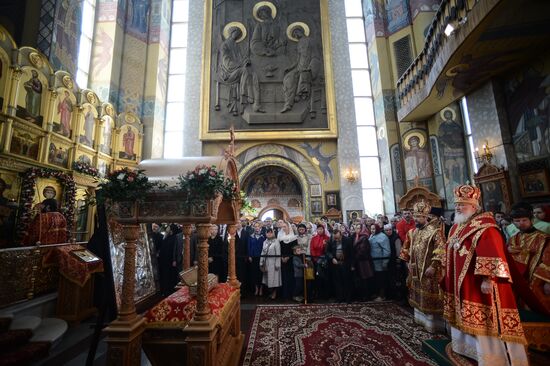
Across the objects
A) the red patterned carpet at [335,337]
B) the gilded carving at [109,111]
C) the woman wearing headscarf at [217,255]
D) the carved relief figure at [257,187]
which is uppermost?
the gilded carving at [109,111]

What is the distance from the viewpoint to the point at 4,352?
300 cm

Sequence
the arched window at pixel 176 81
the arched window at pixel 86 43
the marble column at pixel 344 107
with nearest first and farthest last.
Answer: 1. the arched window at pixel 86 43
2. the marble column at pixel 344 107
3. the arched window at pixel 176 81

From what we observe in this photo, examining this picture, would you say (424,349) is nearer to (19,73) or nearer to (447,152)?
(447,152)

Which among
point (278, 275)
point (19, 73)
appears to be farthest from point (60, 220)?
point (278, 275)

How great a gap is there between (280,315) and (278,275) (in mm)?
1266

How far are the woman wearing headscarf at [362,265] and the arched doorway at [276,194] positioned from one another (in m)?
7.95

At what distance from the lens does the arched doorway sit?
1373cm

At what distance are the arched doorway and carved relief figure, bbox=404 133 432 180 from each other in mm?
5421

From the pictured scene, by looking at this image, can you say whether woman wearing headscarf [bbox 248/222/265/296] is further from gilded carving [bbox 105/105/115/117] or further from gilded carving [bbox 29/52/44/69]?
gilded carving [bbox 105/105/115/117]

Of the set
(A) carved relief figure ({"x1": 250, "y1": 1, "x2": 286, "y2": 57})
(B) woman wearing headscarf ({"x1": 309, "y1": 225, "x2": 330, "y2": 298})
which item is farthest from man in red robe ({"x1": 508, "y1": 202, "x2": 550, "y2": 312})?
(A) carved relief figure ({"x1": 250, "y1": 1, "x2": 286, "y2": 57})

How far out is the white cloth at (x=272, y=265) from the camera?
5945mm

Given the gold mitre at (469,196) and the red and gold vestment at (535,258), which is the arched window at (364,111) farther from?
the gold mitre at (469,196)

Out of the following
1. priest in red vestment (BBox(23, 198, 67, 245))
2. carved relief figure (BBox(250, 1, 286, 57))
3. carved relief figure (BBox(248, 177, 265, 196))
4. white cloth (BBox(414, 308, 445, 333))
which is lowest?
white cloth (BBox(414, 308, 445, 333))

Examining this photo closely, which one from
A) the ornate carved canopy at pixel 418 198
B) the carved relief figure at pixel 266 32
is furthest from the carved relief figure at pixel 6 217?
the ornate carved canopy at pixel 418 198
